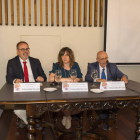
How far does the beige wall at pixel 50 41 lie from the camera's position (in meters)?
3.66

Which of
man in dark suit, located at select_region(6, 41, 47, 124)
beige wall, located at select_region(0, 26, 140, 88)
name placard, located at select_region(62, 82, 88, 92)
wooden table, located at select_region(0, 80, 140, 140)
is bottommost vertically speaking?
wooden table, located at select_region(0, 80, 140, 140)

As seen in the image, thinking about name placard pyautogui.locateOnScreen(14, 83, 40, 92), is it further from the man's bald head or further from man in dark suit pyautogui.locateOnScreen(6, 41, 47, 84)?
the man's bald head

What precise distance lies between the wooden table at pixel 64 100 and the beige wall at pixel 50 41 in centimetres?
197

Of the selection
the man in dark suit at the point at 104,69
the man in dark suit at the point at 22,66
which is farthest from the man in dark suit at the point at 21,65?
the man in dark suit at the point at 104,69

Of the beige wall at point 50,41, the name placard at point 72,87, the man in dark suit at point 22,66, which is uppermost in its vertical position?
the beige wall at point 50,41

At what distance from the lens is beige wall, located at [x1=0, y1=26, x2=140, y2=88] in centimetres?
366

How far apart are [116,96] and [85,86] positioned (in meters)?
0.37

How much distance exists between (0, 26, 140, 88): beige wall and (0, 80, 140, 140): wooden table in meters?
1.97

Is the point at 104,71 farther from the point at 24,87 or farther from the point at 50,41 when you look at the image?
the point at 50,41

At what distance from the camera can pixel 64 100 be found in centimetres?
171

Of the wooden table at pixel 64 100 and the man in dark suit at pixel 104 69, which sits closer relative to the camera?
the wooden table at pixel 64 100

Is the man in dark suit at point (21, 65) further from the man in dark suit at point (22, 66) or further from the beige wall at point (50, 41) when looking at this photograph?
the beige wall at point (50, 41)

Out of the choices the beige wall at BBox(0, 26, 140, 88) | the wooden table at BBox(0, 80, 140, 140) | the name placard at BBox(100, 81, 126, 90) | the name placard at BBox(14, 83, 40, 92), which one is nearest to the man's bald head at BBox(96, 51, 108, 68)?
the name placard at BBox(100, 81, 126, 90)

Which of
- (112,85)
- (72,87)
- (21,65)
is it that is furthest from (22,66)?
(112,85)
